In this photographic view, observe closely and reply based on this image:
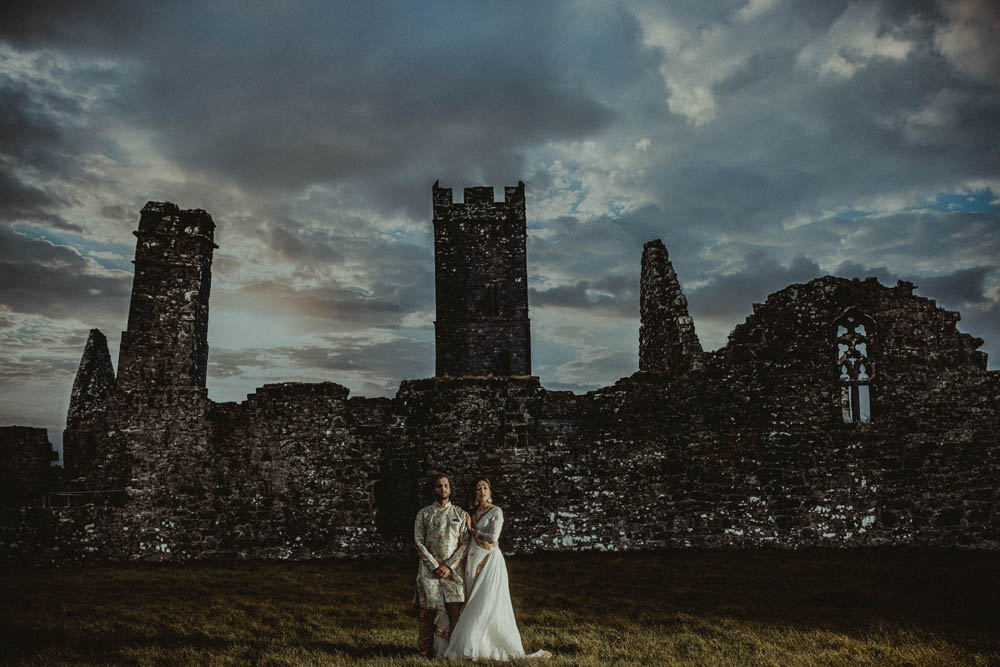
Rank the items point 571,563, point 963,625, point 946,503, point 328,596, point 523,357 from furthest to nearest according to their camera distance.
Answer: point 523,357 → point 946,503 → point 571,563 → point 328,596 → point 963,625

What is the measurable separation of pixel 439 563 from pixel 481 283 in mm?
29606

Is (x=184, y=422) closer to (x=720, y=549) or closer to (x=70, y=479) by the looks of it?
(x=70, y=479)

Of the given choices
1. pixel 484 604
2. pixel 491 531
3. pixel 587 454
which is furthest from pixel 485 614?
pixel 587 454

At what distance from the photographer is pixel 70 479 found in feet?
41.2

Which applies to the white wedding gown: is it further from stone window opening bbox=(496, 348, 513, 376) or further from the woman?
stone window opening bbox=(496, 348, 513, 376)

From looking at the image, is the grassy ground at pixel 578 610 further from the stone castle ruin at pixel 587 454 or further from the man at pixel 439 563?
the stone castle ruin at pixel 587 454

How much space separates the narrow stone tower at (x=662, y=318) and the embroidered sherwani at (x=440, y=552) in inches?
316

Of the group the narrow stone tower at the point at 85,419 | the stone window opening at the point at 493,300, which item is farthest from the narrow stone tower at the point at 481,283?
the narrow stone tower at the point at 85,419

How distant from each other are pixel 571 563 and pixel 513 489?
5.69 ft

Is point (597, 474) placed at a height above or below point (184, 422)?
below

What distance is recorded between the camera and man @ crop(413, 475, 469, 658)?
245 inches

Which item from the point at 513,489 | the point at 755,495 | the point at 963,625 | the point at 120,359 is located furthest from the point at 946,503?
the point at 120,359

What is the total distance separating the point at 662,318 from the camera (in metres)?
15.4

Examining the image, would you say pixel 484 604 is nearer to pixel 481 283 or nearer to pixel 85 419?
pixel 85 419
